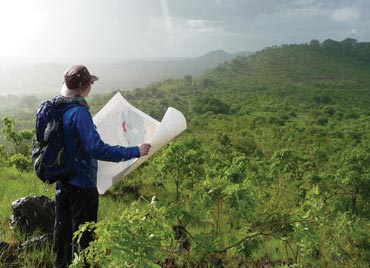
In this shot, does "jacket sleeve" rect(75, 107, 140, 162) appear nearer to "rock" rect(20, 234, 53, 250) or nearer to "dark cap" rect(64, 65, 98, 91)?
"dark cap" rect(64, 65, 98, 91)

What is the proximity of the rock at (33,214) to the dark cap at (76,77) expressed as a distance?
1.49 meters

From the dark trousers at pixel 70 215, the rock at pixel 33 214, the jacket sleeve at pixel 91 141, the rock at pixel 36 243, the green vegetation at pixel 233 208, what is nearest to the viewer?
the green vegetation at pixel 233 208

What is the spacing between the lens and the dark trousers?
2.66 metres

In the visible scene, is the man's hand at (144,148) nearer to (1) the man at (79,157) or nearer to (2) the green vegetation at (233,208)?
(1) the man at (79,157)

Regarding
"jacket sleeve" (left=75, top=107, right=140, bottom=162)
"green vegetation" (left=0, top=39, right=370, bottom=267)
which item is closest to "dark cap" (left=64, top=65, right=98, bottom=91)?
"jacket sleeve" (left=75, top=107, right=140, bottom=162)

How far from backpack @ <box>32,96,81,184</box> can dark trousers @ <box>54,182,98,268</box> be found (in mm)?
151

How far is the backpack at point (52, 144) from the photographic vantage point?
250 centimetres

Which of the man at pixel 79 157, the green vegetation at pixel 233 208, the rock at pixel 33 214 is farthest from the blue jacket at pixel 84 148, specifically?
the rock at pixel 33 214

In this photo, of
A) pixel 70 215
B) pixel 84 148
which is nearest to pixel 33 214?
pixel 70 215

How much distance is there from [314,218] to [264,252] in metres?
1.76

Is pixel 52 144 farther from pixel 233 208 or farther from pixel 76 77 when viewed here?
pixel 233 208

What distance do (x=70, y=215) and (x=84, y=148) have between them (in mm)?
590

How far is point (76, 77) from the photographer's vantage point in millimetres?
2492

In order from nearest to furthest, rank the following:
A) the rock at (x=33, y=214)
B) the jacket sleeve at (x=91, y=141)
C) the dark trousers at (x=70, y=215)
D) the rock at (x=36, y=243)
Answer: the jacket sleeve at (x=91, y=141) < the dark trousers at (x=70, y=215) < the rock at (x=36, y=243) < the rock at (x=33, y=214)
